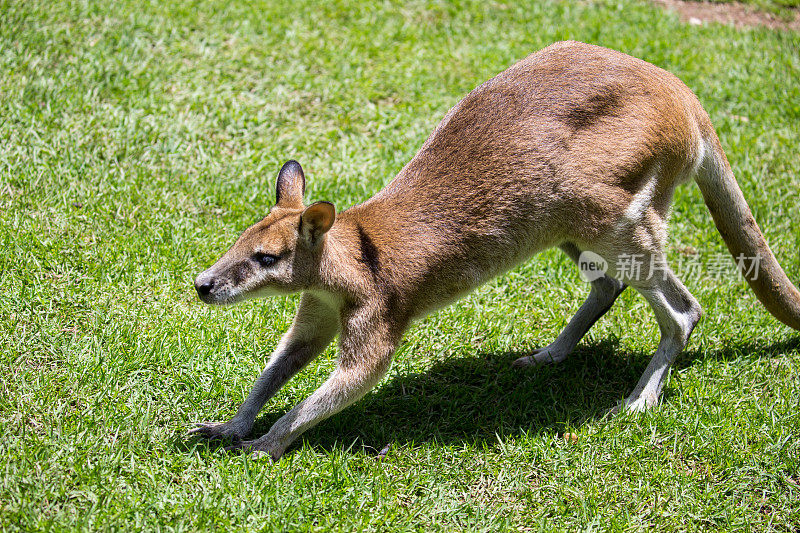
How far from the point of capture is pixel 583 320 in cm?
482

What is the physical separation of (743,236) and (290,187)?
2673 millimetres

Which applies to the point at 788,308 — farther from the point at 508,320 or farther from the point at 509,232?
the point at 509,232

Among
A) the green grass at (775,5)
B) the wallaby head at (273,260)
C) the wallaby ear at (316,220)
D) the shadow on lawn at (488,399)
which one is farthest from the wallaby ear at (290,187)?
the green grass at (775,5)

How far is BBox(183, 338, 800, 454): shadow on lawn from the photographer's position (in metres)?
4.20

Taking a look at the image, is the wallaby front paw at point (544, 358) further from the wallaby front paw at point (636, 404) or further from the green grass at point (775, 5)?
the green grass at point (775, 5)

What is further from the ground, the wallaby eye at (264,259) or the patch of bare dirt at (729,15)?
the wallaby eye at (264,259)

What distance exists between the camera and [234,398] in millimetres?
4254

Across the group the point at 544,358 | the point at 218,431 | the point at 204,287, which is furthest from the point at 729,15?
the point at 218,431

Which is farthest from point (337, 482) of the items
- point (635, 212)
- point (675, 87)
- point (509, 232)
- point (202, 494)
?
point (675, 87)

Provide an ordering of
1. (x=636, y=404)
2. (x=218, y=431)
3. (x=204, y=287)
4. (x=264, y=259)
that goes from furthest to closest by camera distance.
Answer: (x=636, y=404), (x=218, y=431), (x=264, y=259), (x=204, y=287)

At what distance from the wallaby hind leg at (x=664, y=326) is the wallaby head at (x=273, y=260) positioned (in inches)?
71.6

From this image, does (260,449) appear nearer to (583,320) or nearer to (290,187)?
(290,187)

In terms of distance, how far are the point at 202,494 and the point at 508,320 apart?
2.30 metres

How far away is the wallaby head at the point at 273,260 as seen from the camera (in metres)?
3.67
